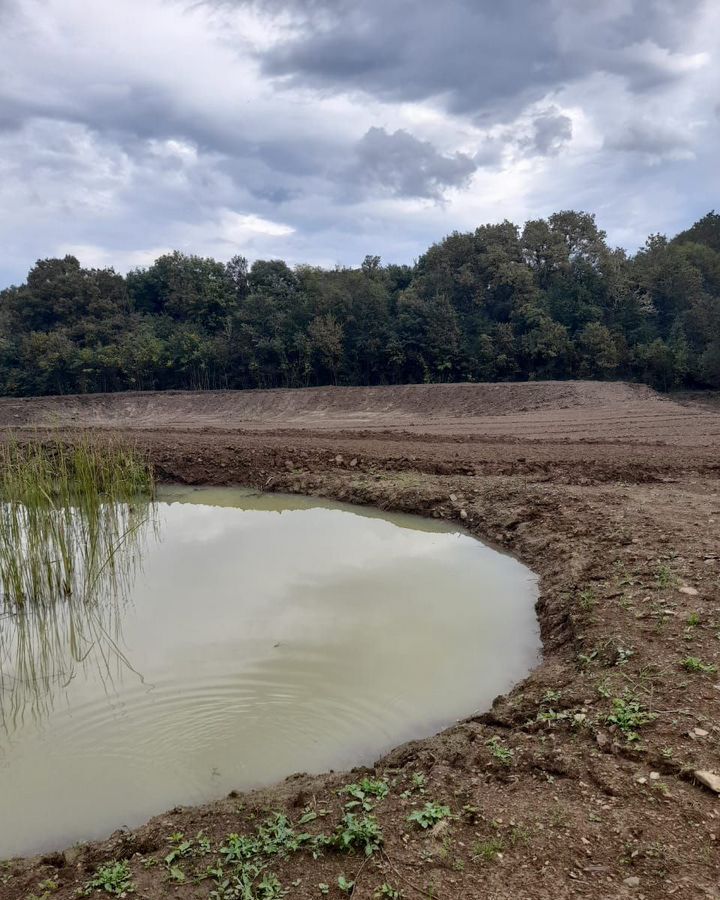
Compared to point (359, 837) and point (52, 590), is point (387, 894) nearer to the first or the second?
point (359, 837)

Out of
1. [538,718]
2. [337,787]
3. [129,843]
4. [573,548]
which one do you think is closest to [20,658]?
[129,843]

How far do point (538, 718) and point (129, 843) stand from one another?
2.38m

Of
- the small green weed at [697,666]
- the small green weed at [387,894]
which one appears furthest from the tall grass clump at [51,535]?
the small green weed at [697,666]

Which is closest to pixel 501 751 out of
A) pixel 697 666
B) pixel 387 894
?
pixel 387 894

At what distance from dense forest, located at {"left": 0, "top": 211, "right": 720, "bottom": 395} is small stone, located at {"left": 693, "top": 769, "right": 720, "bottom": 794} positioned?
24668 mm

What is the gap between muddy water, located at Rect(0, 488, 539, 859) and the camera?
149 inches

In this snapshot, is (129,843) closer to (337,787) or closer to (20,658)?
(337,787)

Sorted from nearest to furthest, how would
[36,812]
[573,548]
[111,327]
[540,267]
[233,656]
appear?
[36,812]
[233,656]
[573,548]
[540,267]
[111,327]

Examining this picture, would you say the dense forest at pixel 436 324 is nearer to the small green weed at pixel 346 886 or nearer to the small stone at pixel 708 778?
the small stone at pixel 708 778

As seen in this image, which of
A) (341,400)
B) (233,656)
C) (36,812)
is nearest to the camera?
(36,812)

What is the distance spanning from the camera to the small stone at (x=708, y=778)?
297 cm

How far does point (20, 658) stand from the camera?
5.36 m

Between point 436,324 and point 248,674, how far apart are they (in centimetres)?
2763

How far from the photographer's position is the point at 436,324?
3097 centimetres
